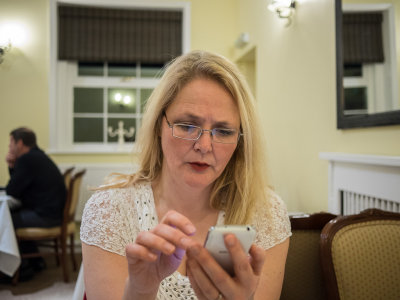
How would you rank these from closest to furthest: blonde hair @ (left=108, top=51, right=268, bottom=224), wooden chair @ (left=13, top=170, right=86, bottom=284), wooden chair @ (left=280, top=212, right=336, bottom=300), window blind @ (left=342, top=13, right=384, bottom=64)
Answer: blonde hair @ (left=108, top=51, right=268, bottom=224) < wooden chair @ (left=280, top=212, right=336, bottom=300) < window blind @ (left=342, top=13, right=384, bottom=64) < wooden chair @ (left=13, top=170, right=86, bottom=284)

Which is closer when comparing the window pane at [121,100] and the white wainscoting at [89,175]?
the white wainscoting at [89,175]

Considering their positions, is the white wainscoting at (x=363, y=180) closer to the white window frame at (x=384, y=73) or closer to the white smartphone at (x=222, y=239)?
the white window frame at (x=384, y=73)

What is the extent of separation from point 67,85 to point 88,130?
2.05 ft

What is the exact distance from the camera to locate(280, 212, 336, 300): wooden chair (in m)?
1.39

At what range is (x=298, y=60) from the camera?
269 centimetres

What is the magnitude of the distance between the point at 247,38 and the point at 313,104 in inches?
69.2

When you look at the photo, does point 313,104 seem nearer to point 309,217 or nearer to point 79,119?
point 309,217

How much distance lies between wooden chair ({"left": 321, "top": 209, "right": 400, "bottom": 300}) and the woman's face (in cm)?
52

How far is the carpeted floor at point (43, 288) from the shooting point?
288cm

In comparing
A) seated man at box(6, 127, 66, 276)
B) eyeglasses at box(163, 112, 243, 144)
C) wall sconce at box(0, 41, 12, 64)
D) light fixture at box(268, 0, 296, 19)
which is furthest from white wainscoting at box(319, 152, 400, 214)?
wall sconce at box(0, 41, 12, 64)

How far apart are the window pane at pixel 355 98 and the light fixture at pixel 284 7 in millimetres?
1058

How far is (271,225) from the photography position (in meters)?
1.16

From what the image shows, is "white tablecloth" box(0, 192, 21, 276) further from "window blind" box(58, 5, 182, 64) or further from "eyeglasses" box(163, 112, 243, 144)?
"eyeglasses" box(163, 112, 243, 144)

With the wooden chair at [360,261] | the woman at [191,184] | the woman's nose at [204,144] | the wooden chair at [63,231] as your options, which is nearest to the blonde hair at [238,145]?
the woman at [191,184]
